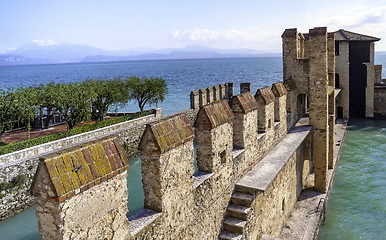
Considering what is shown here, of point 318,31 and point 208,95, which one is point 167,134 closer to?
point 318,31

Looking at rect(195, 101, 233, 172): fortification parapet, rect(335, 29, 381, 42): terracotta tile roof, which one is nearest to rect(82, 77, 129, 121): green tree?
rect(195, 101, 233, 172): fortification parapet

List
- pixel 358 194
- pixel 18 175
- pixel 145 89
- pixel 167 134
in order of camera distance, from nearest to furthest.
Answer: pixel 167 134, pixel 18 175, pixel 358 194, pixel 145 89

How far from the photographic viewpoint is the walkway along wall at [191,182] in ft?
11.7

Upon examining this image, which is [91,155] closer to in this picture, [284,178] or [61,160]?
[61,160]

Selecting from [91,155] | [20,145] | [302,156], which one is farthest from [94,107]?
[91,155]

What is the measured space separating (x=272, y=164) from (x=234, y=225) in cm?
255

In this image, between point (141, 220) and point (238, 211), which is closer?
point (141, 220)

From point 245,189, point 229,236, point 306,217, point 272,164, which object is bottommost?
point 306,217

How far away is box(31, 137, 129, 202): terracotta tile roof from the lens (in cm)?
339

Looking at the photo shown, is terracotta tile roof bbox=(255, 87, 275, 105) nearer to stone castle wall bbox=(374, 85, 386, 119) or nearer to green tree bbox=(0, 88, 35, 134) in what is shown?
green tree bbox=(0, 88, 35, 134)

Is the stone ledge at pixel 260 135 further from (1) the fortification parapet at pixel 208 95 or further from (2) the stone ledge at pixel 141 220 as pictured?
(1) the fortification parapet at pixel 208 95

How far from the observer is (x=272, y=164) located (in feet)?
28.8

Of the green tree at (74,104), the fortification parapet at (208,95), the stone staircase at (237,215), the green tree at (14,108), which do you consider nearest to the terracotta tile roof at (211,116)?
the stone staircase at (237,215)

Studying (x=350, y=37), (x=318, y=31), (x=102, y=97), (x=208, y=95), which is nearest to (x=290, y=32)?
(x=318, y=31)
